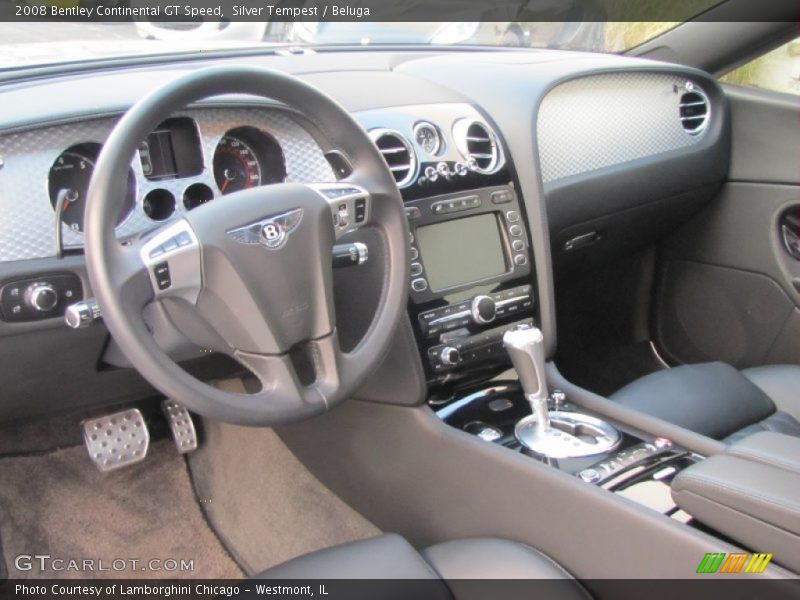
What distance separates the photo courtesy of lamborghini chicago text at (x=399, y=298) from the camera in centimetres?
113

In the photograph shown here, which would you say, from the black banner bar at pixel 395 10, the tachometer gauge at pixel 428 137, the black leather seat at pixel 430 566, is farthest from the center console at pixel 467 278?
the black banner bar at pixel 395 10

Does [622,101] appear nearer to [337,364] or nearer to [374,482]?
[374,482]

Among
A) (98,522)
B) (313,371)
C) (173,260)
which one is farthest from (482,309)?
(98,522)

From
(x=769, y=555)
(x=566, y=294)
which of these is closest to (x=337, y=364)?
(x=769, y=555)

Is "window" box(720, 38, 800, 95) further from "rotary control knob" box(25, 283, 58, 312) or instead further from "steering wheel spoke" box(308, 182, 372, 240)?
"rotary control knob" box(25, 283, 58, 312)

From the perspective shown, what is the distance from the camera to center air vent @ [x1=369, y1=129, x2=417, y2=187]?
5.18 feet

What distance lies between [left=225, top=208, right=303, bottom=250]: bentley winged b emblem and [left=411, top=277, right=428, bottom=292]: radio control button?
0.44 meters

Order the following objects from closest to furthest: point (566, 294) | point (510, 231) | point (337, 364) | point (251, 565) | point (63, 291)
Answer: point (337, 364), point (63, 291), point (510, 231), point (251, 565), point (566, 294)

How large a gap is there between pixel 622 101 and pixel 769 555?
1.37 m

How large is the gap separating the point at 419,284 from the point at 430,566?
54 centimetres

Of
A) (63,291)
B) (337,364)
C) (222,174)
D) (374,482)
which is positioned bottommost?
(374,482)

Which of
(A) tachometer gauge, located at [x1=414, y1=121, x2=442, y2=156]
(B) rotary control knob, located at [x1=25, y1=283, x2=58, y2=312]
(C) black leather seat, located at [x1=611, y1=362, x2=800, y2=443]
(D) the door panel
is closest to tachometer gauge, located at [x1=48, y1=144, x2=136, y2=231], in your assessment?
(B) rotary control knob, located at [x1=25, y1=283, x2=58, y2=312]

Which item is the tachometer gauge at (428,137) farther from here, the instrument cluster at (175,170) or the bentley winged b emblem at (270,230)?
the bentley winged b emblem at (270,230)

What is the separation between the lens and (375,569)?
1.18 meters
